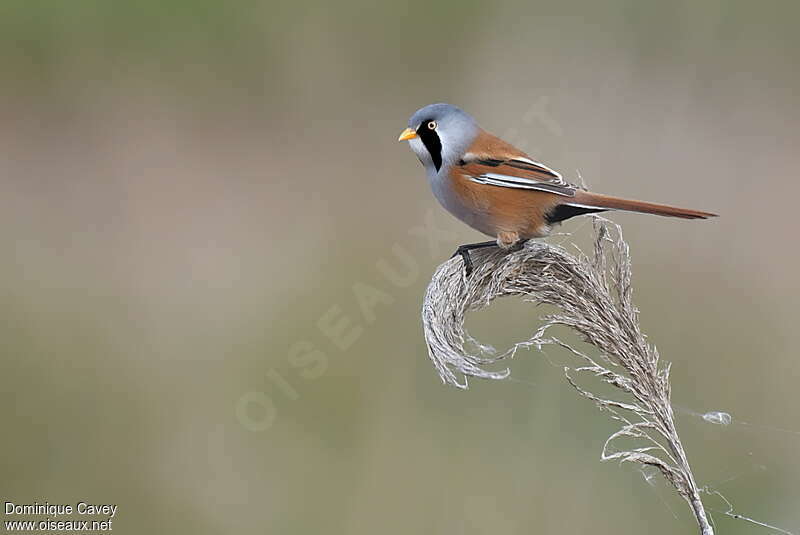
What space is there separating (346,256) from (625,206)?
1769mm

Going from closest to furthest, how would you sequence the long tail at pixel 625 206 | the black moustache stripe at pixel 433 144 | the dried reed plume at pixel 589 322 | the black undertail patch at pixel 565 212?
the dried reed plume at pixel 589 322
the long tail at pixel 625 206
the black undertail patch at pixel 565 212
the black moustache stripe at pixel 433 144

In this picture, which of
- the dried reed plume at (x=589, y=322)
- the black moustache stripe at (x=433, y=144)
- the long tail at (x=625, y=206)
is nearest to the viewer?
the dried reed plume at (x=589, y=322)

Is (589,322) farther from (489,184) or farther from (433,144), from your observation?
(433,144)

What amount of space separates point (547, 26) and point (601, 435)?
2882mm

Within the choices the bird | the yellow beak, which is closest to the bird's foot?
the bird

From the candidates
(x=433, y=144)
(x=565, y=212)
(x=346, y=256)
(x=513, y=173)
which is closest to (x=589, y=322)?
(x=565, y=212)

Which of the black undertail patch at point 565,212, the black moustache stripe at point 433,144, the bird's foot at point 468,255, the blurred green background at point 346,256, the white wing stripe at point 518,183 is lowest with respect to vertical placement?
the blurred green background at point 346,256

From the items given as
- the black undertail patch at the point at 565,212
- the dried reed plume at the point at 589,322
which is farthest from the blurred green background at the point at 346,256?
the dried reed plume at the point at 589,322

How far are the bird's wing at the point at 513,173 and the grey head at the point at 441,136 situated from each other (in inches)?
1.9

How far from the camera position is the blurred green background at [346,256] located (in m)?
3.08

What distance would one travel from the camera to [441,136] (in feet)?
9.90

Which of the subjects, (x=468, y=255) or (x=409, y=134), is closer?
(x=468, y=255)

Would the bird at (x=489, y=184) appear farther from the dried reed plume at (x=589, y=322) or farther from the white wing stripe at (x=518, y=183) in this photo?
the dried reed plume at (x=589, y=322)

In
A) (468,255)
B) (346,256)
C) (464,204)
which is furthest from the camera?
(346,256)
